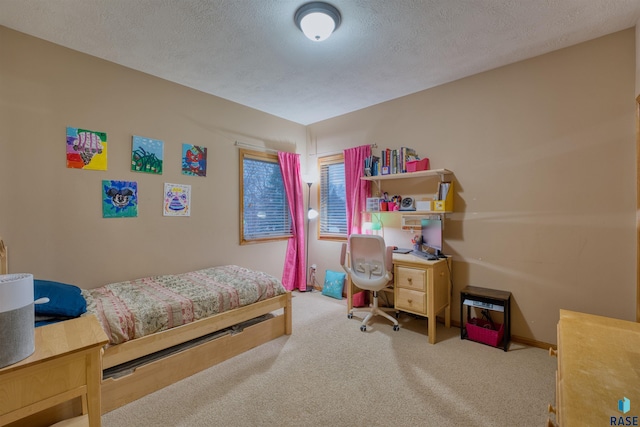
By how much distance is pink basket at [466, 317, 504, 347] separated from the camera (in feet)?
8.45

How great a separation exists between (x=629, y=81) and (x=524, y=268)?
169cm

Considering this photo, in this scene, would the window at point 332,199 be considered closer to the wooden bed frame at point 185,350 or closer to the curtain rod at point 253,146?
the curtain rod at point 253,146

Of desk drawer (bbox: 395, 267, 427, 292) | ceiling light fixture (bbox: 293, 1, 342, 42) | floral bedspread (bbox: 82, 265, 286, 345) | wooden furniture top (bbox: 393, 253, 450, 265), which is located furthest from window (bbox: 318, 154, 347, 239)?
ceiling light fixture (bbox: 293, 1, 342, 42)

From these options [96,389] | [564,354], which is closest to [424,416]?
[564,354]

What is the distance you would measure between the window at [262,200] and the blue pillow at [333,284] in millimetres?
862

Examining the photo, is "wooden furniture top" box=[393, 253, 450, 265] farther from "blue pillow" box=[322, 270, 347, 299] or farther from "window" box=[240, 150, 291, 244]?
"window" box=[240, 150, 291, 244]

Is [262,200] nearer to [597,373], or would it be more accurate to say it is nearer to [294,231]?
[294,231]

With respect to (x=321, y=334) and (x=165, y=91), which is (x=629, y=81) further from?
(x=165, y=91)

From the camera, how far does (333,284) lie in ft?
13.4

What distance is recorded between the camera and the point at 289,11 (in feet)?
6.52

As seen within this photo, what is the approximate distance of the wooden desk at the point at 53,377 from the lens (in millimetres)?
941

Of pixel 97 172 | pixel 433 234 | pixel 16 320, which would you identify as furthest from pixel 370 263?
pixel 97 172

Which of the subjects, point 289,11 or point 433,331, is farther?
point 433,331

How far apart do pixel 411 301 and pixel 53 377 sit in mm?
2649
